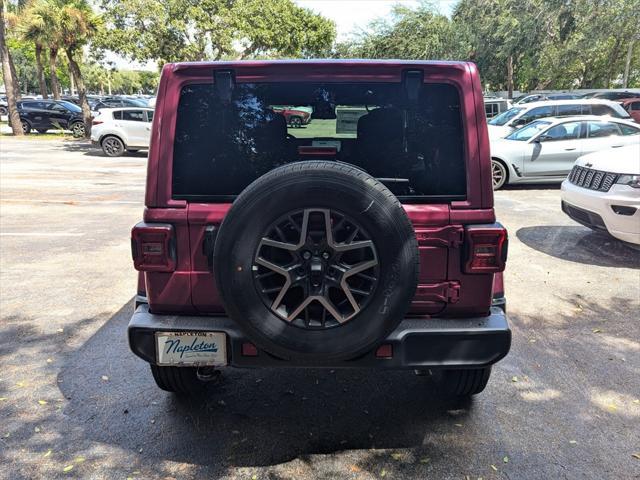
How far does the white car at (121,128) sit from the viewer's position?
57.6 ft

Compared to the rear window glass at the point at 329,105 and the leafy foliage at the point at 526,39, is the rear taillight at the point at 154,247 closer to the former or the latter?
the rear window glass at the point at 329,105

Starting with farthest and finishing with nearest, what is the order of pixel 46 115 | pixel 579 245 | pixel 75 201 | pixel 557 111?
pixel 46 115 → pixel 557 111 → pixel 75 201 → pixel 579 245

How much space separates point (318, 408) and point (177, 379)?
867 mm

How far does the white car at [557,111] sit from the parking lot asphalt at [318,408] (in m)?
9.66

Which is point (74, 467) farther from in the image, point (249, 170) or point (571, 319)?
point (571, 319)

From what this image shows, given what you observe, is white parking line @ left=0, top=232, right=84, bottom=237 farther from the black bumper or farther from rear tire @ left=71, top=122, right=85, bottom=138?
rear tire @ left=71, top=122, right=85, bottom=138

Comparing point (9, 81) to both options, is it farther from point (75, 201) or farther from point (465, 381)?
point (465, 381)

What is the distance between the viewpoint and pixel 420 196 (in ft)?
8.75

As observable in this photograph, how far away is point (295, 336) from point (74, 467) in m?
1.37

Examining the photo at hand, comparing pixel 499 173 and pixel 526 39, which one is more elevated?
pixel 526 39

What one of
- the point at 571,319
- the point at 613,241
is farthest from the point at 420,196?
the point at 613,241

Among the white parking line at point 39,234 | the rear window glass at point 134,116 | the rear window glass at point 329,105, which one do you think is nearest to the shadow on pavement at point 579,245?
the rear window glass at point 329,105

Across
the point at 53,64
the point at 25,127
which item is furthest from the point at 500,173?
the point at 53,64

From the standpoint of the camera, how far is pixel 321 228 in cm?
240
